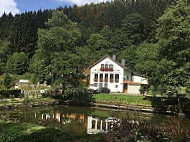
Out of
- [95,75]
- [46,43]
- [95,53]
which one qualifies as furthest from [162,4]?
[46,43]

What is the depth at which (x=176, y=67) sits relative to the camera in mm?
27812

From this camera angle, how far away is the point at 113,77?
51781 mm

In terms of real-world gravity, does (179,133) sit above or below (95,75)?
below

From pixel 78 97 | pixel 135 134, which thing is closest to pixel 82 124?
pixel 135 134

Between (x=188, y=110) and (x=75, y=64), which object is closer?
(x=188, y=110)

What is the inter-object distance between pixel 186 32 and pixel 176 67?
4140 millimetres

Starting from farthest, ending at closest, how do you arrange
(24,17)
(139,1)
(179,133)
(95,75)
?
(139,1) < (24,17) < (95,75) < (179,133)

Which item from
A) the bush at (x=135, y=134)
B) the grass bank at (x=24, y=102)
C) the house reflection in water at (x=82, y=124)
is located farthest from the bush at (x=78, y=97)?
the bush at (x=135, y=134)

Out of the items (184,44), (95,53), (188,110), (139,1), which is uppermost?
(139,1)

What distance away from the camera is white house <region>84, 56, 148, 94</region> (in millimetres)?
50531

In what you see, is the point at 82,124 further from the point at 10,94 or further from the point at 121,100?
the point at 10,94

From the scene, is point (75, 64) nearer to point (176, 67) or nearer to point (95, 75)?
point (176, 67)

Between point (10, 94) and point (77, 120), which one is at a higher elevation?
point (10, 94)

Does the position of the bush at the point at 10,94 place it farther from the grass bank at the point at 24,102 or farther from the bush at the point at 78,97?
the bush at the point at 78,97
